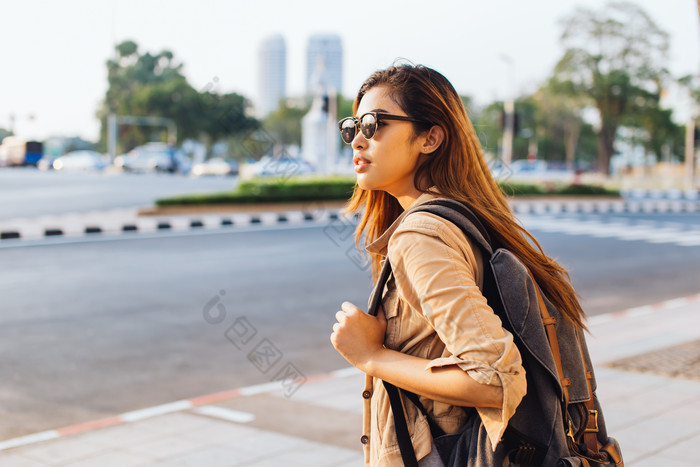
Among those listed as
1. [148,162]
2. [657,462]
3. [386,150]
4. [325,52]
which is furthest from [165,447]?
[325,52]

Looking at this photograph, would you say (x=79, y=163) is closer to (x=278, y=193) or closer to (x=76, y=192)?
(x=76, y=192)

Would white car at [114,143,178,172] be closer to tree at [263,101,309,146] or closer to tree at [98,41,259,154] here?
tree at [98,41,259,154]

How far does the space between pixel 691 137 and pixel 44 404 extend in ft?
114

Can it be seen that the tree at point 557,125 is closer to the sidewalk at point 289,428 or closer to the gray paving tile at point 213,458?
the sidewalk at point 289,428

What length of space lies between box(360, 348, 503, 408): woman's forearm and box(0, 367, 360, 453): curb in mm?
3387

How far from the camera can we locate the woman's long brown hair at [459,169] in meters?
1.66

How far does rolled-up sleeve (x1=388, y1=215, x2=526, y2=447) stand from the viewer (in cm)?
145

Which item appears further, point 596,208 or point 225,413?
point 596,208

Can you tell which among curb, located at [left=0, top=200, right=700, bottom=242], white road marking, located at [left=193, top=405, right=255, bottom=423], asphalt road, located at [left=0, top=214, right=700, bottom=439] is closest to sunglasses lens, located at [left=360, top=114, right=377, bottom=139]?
white road marking, located at [left=193, top=405, right=255, bottom=423]

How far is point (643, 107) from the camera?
48.5 m

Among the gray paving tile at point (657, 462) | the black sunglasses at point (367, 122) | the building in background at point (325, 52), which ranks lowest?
the gray paving tile at point (657, 462)

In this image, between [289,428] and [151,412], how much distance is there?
96cm

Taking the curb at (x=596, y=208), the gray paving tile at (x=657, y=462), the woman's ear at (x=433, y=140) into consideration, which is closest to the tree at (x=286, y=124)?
the curb at (x=596, y=208)

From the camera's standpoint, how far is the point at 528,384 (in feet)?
5.04
